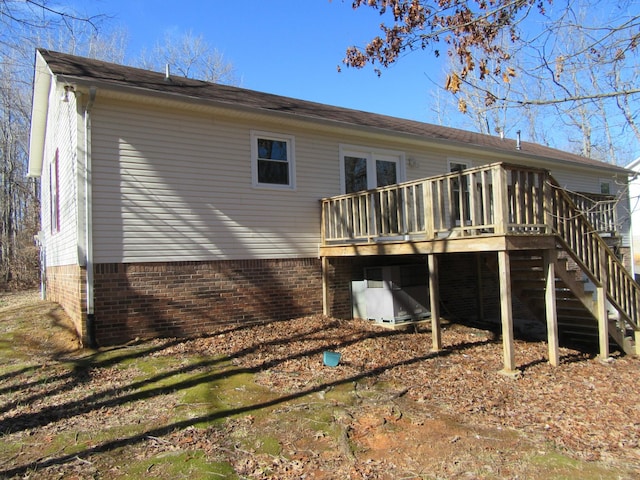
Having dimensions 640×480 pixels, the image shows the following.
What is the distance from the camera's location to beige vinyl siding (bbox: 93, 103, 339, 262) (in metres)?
7.95

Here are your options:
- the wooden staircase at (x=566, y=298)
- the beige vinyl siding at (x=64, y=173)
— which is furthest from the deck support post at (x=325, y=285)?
the beige vinyl siding at (x=64, y=173)

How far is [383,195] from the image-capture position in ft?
29.4

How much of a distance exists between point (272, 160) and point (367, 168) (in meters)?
2.63

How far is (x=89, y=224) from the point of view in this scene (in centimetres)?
763

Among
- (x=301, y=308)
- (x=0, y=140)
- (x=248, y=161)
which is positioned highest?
(x=0, y=140)

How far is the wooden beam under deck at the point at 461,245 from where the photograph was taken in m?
6.64

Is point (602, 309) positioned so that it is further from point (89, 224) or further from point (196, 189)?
A: point (89, 224)

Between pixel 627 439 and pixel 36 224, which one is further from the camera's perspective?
pixel 36 224

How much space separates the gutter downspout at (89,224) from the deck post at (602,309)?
846 centimetres

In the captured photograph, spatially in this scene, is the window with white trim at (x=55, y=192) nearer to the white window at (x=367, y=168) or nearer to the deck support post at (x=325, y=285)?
the deck support post at (x=325, y=285)

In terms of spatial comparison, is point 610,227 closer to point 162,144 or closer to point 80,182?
point 162,144

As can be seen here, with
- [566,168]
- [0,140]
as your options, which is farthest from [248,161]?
[0,140]

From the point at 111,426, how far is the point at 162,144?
530 centimetres

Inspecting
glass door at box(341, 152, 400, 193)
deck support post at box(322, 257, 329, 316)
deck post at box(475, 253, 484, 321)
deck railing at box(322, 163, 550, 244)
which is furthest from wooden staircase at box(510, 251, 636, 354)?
glass door at box(341, 152, 400, 193)
